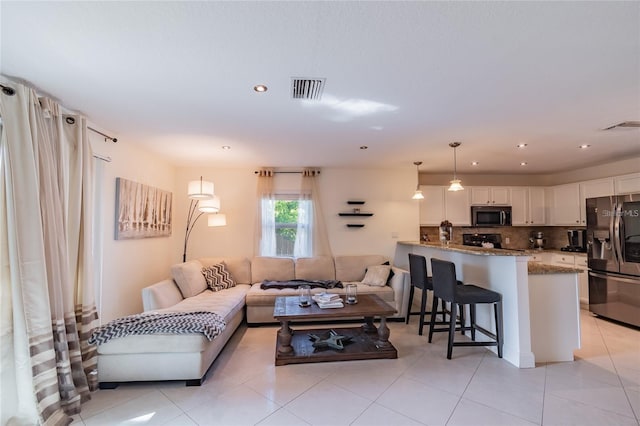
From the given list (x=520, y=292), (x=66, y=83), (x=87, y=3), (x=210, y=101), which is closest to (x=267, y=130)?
(x=210, y=101)

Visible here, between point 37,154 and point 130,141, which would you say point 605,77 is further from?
point 130,141

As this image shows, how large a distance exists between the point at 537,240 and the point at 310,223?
178 inches

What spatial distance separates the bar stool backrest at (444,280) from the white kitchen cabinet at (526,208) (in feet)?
11.5

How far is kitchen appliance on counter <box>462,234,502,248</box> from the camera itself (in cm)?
561

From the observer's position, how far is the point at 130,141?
3438mm

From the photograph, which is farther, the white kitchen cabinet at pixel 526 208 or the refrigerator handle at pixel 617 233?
the white kitchen cabinet at pixel 526 208

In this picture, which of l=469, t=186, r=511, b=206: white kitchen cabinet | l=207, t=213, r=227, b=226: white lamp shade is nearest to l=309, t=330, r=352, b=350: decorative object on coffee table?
l=207, t=213, r=227, b=226: white lamp shade

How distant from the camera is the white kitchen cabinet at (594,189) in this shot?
14.5 ft

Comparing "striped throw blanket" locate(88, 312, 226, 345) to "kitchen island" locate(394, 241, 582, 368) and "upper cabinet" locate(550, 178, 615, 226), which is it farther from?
"upper cabinet" locate(550, 178, 615, 226)

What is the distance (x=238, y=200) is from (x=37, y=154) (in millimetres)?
2944

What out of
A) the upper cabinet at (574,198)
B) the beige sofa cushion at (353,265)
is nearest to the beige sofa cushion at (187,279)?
the beige sofa cushion at (353,265)

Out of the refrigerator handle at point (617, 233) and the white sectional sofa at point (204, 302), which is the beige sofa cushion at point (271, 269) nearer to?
the white sectional sofa at point (204, 302)

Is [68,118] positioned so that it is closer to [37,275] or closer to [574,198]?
[37,275]

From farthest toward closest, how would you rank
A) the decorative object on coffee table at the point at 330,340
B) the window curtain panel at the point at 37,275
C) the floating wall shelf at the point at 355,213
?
the floating wall shelf at the point at 355,213
the decorative object on coffee table at the point at 330,340
the window curtain panel at the point at 37,275
